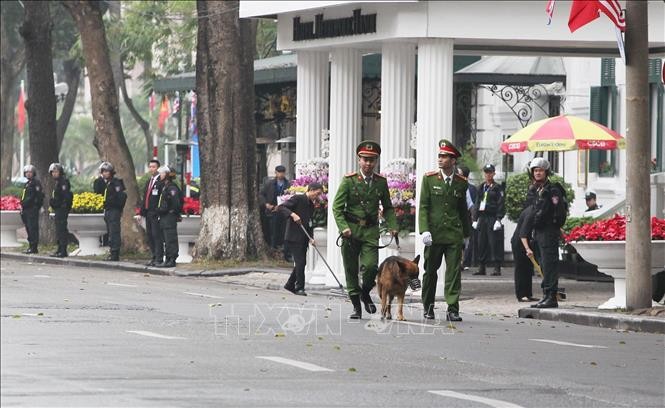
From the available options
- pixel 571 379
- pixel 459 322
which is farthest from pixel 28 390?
pixel 459 322

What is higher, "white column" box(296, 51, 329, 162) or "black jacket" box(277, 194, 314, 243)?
"white column" box(296, 51, 329, 162)

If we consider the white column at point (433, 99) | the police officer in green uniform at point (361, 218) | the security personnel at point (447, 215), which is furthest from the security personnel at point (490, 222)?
the police officer in green uniform at point (361, 218)

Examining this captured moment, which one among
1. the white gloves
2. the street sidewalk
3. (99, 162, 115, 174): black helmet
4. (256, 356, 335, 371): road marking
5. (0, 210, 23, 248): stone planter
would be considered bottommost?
the street sidewalk

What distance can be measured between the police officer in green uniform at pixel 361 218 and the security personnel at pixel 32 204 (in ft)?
64.6

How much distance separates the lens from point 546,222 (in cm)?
2236

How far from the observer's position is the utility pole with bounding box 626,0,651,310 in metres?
21.1

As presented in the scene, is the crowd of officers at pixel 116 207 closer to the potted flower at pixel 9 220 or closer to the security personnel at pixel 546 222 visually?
the potted flower at pixel 9 220

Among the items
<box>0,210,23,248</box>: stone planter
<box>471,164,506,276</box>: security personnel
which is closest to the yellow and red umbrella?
<box>471,164,506,276</box>: security personnel

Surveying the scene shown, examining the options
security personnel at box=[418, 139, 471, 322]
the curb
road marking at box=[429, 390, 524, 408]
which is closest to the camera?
road marking at box=[429, 390, 524, 408]

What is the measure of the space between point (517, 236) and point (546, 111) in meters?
13.8

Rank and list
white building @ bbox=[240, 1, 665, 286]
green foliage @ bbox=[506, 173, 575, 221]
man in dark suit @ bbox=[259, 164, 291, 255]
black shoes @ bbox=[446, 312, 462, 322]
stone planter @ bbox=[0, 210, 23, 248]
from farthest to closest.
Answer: stone planter @ bbox=[0, 210, 23, 248]
man in dark suit @ bbox=[259, 164, 291, 255]
green foliage @ bbox=[506, 173, 575, 221]
white building @ bbox=[240, 1, 665, 286]
black shoes @ bbox=[446, 312, 462, 322]

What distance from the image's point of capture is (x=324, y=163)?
2850cm

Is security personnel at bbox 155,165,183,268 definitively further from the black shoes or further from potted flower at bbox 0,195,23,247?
the black shoes

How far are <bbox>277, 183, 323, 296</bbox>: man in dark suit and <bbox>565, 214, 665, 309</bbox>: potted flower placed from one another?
462 centimetres
